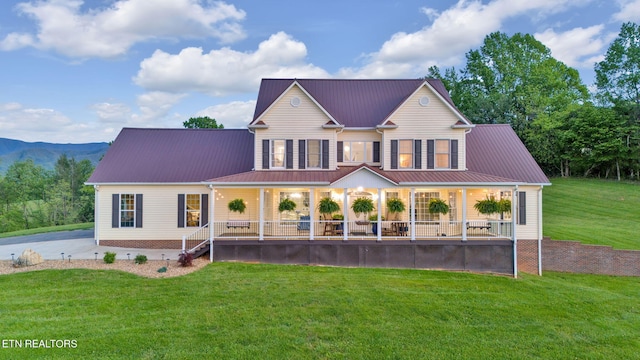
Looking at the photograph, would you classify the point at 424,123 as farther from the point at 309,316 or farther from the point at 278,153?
the point at 309,316

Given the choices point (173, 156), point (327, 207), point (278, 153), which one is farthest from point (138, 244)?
point (327, 207)

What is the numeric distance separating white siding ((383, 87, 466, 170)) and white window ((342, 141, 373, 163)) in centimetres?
101

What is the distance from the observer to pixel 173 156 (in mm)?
17938

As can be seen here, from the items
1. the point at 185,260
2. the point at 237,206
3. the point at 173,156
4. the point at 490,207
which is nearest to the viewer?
the point at 185,260

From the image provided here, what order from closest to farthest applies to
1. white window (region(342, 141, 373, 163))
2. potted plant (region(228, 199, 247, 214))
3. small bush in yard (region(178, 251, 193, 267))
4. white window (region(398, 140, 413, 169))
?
small bush in yard (region(178, 251, 193, 267))
potted plant (region(228, 199, 247, 214))
white window (region(398, 140, 413, 169))
white window (region(342, 141, 373, 163))

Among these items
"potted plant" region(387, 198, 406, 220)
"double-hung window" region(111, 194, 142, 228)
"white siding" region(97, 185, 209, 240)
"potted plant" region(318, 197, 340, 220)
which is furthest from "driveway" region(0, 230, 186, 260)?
"potted plant" region(387, 198, 406, 220)

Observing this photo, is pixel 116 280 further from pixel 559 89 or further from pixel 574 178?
pixel 559 89

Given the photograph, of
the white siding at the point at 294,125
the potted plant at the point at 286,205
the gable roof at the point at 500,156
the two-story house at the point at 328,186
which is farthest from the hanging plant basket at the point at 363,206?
the gable roof at the point at 500,156

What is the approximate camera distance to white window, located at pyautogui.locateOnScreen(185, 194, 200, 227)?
16.7 meters

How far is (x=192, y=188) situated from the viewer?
54.7ft

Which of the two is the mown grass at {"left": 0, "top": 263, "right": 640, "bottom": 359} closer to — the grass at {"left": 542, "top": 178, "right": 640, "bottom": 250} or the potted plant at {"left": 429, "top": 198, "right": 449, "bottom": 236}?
the potted plant at {"left": 429, "top": 198, "right": 449, "bottom": 236}

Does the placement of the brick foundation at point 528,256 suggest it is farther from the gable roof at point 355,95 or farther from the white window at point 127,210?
the white window at point 127,210

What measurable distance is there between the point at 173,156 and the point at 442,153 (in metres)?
15.4

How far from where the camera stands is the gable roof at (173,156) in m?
16.7
